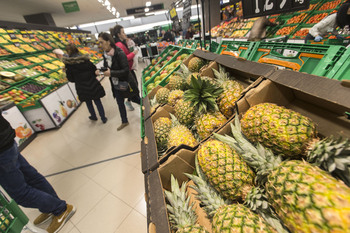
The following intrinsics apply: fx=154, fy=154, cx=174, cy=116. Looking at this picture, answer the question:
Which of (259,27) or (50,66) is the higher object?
(259,27)

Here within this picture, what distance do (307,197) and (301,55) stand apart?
4.60ft

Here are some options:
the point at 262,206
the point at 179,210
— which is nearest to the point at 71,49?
the point at 179,210

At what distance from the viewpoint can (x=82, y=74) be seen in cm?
407

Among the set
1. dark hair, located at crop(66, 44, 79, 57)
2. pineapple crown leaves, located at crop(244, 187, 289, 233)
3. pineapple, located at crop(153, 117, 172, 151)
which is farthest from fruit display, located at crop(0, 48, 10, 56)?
pineapple crown leaves, located at crop(244, 187, 289, 233)

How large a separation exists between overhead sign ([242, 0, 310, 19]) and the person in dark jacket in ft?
12.0

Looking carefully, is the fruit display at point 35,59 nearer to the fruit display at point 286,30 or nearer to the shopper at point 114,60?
the shopper at point 114,60

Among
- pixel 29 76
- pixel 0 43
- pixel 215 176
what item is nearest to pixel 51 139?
pixel 29 76

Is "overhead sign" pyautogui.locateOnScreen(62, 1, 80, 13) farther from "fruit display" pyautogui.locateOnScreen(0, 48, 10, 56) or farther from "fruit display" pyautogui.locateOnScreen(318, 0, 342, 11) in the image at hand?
"fruit display" pyautogui.locateOnScreen(318, 0, 342, 11)

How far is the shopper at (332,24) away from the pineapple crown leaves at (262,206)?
13.7 ft

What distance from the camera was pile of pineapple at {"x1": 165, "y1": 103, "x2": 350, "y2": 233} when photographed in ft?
2.07

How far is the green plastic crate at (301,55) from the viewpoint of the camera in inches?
48.2

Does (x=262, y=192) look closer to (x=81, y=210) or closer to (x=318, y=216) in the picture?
(x=318, y=216)

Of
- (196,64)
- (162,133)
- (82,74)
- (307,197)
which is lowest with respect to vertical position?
(162,133)

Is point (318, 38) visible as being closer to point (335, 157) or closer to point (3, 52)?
point (335, 157)
